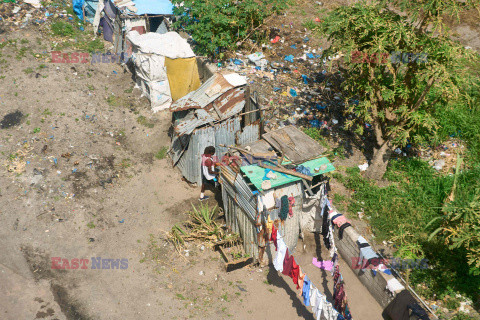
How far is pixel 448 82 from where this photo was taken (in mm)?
7539

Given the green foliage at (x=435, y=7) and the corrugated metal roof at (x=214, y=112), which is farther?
the corrugated metal roof at (x=214, y=112)

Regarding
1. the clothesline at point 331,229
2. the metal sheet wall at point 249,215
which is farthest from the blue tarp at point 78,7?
the clothesline at point 331,229

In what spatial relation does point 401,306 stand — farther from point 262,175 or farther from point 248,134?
point 248,134

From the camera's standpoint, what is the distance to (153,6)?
12773 mm

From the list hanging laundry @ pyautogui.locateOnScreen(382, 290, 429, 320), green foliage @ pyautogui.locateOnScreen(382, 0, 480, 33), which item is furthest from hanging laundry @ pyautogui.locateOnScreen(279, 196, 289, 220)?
green foliage @ pyautogui.locateOnScreen(382, 0, 480, 33)

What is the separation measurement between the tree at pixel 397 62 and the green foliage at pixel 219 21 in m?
3.59

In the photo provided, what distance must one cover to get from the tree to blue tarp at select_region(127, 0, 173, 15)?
6189 millimetres

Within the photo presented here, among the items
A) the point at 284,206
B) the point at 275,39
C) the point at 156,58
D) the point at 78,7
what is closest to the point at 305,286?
the point at 284,206

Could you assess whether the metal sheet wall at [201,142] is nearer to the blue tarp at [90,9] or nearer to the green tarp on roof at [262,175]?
the green tarp on roof at [262,175]

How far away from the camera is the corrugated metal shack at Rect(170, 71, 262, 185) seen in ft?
29.1

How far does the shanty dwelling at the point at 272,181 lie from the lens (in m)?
7.11

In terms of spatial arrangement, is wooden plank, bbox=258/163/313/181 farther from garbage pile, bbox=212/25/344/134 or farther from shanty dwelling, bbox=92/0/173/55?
shanty dwelling, bbox=92/0/173/55

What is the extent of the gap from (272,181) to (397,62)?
398 cm

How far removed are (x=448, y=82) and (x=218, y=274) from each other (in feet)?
19.3
